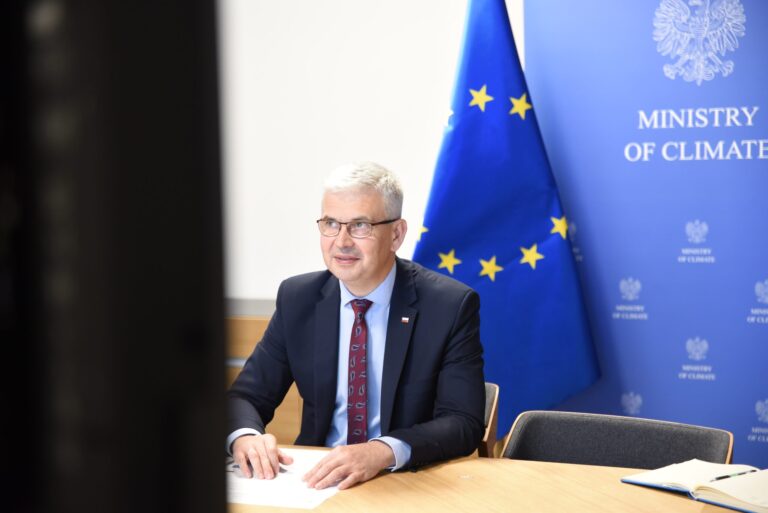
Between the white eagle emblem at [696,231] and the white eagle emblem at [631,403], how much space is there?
2.36ft

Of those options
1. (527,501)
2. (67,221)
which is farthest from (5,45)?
(527,501)

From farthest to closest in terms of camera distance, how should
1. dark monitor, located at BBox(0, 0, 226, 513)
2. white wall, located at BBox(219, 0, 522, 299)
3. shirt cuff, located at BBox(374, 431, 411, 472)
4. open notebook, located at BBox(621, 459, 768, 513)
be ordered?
white wall, located at BBox(219, 0, 522, 299), shirt cuff, located at BBox(374, 431, 411, 472), open notebook, located at BBox(621, 459, 768, 513), dark monitor, located at BBox(0, 0, 226, 513)

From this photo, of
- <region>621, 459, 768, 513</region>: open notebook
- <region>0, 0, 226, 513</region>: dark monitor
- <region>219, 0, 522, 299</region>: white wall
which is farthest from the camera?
<region>219, 0, 522, 299</region>: white wall

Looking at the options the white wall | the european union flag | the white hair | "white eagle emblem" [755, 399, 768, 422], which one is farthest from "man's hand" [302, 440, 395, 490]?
the white wall

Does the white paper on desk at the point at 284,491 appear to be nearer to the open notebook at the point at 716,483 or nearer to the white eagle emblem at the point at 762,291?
the open notebook at the point at 716,483

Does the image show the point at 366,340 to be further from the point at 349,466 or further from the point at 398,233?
the point at 349,466

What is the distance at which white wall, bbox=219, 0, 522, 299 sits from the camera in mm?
4211

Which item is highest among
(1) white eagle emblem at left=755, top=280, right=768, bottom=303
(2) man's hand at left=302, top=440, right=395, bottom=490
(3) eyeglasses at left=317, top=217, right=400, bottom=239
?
(3) eyeglasses at left=317, top=217, right=400, bottom=239

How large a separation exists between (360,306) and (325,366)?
0.67 feet

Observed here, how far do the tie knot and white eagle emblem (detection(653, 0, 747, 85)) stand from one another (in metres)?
1.90

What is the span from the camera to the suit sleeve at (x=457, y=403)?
83.7 inches

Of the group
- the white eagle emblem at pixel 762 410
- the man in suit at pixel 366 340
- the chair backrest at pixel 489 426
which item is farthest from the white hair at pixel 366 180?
the white eagle emblem at pixel 762 410

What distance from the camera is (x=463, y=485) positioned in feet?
6.48

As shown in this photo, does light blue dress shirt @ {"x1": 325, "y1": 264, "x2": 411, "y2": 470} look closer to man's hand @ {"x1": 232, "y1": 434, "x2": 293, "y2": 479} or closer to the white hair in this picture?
the white hair
